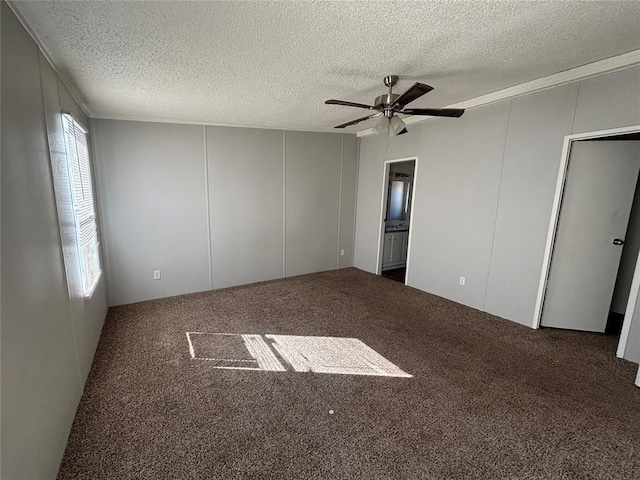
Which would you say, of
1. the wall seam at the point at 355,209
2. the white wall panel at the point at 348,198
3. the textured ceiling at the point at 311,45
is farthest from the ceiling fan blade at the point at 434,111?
the wall seam at the point at 355,209

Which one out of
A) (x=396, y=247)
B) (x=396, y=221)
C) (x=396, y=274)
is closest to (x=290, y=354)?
(x=396, y=274)

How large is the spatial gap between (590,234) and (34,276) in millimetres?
4429

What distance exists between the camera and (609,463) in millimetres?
1612

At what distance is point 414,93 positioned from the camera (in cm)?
206

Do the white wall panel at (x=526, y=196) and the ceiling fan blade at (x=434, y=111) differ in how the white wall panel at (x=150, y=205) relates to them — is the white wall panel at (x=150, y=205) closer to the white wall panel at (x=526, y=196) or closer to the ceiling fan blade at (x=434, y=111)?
the ceiling fan blade at (x=434, y=111)

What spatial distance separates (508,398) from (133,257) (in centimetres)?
427

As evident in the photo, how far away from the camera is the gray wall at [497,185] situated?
263cm

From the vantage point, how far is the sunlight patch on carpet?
2465 millimetres

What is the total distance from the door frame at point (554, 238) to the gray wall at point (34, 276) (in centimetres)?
400

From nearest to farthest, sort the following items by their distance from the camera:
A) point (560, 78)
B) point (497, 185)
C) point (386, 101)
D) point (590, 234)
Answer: point (386, 101) → point (560, 78) → point (590, 234) → point (497, 185)

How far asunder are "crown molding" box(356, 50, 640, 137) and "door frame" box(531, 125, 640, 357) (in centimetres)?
48

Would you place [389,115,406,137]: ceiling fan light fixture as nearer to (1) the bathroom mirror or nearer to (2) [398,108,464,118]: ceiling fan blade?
(2) [398,108,464,118]: ceiling fan blade

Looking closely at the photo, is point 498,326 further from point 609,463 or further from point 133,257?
point 133,257

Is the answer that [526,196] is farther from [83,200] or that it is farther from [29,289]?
[83,200]
